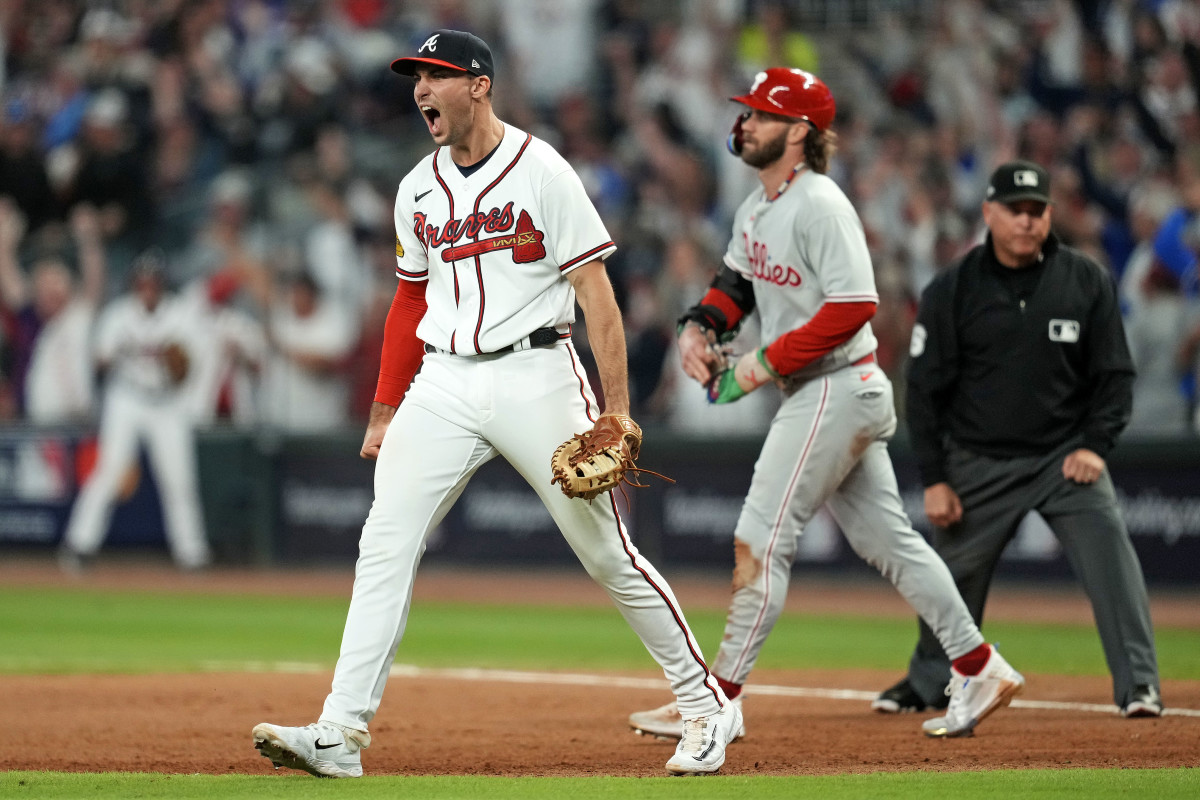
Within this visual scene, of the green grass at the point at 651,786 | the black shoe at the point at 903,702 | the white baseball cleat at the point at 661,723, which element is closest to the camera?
the green grass at the point at 651,786

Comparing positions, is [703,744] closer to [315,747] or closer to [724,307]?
[315,747]

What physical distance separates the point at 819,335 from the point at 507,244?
53.9 inches

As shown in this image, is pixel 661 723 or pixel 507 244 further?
pixel 661 723

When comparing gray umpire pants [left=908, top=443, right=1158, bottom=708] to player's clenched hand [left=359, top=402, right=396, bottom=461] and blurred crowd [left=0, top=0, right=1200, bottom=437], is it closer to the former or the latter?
player's clenched hand [left=359, top=402, right=396, bottom=461]

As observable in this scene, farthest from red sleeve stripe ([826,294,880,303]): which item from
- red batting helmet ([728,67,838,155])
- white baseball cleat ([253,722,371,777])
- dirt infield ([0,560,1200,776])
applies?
white baseball cleat ([253,722,371,777])

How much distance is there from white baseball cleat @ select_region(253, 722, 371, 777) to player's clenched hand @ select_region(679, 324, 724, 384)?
78.0 inches

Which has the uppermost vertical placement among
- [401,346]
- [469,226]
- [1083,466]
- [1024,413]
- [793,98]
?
[793,98]

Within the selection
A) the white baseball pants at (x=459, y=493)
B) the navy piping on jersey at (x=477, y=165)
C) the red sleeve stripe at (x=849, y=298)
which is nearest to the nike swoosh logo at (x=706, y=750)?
the white baseball pants at (x=459, y=493)

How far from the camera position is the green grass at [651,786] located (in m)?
4.33

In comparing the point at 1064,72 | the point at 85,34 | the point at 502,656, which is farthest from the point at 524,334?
the point at 85,34

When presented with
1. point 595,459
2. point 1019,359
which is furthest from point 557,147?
point 595,459

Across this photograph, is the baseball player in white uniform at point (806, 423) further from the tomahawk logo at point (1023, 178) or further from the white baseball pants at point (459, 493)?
the white baseball pants at point (459, 493)

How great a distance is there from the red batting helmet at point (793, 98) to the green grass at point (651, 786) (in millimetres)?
2441

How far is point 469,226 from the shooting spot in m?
4.75
